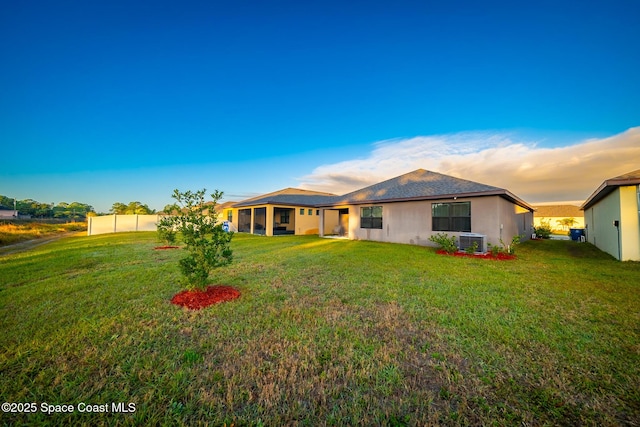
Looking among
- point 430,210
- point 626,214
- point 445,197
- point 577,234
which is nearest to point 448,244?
point 445,197

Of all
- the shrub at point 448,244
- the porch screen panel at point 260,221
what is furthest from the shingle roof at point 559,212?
the porch screen panel at point 260,221

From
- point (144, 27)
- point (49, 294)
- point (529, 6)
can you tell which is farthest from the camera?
point (144, 27)

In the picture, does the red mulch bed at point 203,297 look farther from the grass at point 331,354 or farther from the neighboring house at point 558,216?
the neighboring house at point 558,216

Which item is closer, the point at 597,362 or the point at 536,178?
the point at 597,362

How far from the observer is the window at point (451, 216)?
37.7 ft

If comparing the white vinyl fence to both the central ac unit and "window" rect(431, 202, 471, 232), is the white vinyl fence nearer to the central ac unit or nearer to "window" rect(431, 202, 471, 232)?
"window" rect(431, 202, 471, 232)

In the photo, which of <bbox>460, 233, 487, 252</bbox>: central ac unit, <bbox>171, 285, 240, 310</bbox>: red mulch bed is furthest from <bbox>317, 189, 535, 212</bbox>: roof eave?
<bbox>171, 285, 240, 310</bbox>: red mulch bed

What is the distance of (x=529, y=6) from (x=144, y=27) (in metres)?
14.6

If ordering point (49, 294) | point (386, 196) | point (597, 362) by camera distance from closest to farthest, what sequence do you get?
point (597, 362)
point (49, 294)
point (386, 196)

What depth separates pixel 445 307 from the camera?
4199mm

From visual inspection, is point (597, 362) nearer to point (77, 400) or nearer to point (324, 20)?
point (77, 400)

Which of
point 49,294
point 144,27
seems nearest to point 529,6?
point 144,27

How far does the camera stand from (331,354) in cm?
276

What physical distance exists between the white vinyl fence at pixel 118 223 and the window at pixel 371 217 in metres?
18.8
